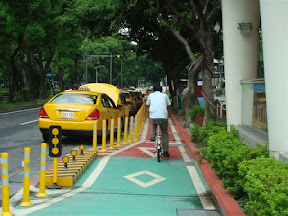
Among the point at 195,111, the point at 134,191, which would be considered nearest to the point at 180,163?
the point at 134,191

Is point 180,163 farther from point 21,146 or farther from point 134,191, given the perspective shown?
point 21,146

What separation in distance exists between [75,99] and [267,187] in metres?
8.88

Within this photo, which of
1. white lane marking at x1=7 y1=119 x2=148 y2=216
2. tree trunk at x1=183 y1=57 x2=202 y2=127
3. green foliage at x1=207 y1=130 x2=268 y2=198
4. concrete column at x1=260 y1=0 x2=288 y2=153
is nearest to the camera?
white lane marking at x1=7 y1=119 x2=148 y2=216

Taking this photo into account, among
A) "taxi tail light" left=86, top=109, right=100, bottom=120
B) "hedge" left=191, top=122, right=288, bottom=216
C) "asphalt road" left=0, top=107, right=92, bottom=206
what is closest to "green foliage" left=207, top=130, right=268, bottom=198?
"hedge" left=191, top=122, right=288, bottom=216

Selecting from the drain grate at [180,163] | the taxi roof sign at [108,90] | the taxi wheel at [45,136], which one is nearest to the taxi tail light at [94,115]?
the taxi wheel at [45,136]

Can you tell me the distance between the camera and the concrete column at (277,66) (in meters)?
6.60

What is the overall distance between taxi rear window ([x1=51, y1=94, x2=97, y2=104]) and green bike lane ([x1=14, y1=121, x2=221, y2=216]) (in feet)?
8.60

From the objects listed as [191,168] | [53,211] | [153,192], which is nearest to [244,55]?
[191,168]

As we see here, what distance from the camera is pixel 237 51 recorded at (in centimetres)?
1107

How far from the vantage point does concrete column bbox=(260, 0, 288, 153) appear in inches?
260

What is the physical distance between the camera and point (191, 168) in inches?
372

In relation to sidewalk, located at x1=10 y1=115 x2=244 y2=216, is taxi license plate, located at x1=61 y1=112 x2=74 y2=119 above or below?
above

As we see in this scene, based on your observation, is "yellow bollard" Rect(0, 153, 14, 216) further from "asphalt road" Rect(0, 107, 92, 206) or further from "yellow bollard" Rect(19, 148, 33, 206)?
"asphalt road" Rect(0, 107, 92, 206)

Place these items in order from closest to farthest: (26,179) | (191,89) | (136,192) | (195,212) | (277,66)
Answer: (26,179), (195,212), (277,66), (136,192), (191,89)
